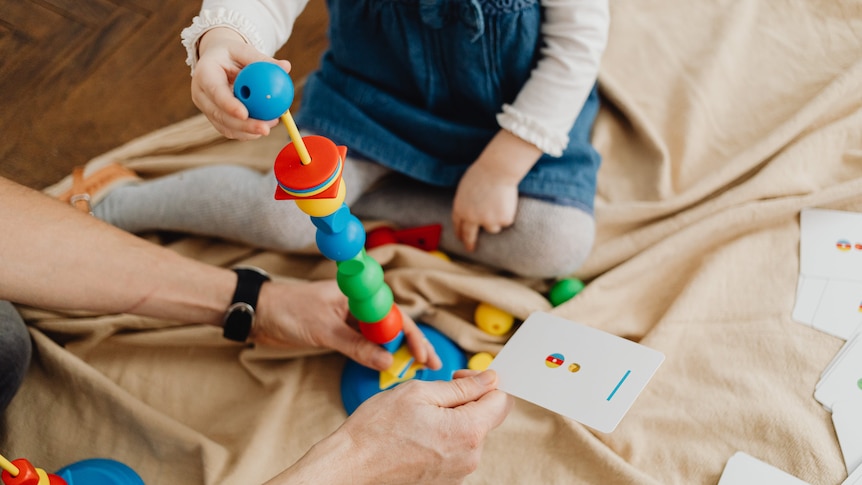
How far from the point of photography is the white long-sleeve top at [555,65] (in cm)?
100

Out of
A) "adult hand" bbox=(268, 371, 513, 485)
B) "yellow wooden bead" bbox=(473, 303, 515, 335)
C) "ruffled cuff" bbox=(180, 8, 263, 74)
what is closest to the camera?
"adult hand" bbox=(268, 371, 513, 485)

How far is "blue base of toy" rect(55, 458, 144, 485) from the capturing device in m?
0.95

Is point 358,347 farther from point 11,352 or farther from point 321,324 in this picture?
point 11,352

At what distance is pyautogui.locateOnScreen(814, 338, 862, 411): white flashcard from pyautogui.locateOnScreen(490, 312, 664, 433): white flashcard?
0.72 feet

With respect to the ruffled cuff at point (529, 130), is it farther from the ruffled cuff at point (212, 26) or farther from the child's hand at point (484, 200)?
the ruffled cuff at point (212, 26)

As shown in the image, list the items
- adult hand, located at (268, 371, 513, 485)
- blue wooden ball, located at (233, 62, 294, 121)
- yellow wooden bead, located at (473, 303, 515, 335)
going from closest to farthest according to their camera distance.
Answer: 1. blue wooden ball, located at (233, 62, 294, 121)
2. adult hand, located at (268, 371, 513, 485)
3. yellow wooden bead, located at (473, 303, 515, 335)

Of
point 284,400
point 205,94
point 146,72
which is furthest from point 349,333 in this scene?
point 146,72

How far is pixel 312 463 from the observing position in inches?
28.8

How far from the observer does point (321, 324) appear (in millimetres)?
979

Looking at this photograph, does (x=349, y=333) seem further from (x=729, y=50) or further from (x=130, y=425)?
(x=729, y=50)

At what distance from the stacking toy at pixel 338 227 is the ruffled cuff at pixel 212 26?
0.75 feet

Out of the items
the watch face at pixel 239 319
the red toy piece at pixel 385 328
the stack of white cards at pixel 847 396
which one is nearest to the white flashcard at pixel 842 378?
the stack of white cards at pixel 847 396

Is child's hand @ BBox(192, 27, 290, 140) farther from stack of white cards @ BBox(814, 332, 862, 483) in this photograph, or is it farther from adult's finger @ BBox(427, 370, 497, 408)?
stack of white cards @ BBox(814, 332, 862, 483)

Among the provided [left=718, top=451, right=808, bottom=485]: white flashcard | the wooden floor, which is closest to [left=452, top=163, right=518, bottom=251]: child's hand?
[left=718, top=451, right=808, bottom=485]: white flashcard
